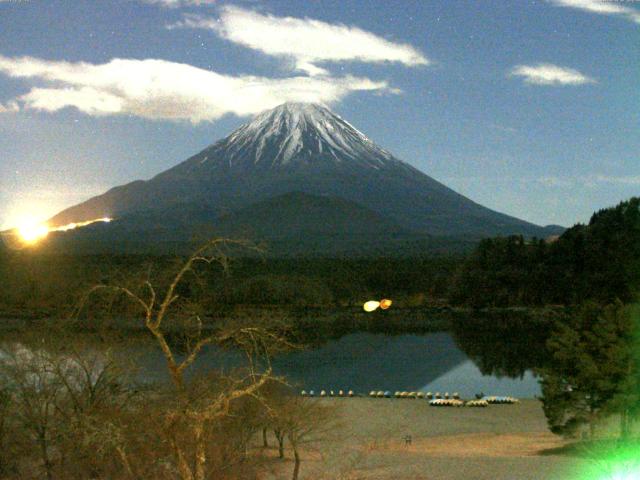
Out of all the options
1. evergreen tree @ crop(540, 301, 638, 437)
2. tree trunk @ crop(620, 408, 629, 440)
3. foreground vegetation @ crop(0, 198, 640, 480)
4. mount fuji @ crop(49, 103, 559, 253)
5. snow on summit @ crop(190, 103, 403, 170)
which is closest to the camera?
foreground vegetation @ crop(0, 198, 640, 480)

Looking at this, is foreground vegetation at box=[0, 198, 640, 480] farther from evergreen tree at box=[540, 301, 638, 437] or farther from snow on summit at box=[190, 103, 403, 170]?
snow on summit at box=[190, 103, 403, 170]

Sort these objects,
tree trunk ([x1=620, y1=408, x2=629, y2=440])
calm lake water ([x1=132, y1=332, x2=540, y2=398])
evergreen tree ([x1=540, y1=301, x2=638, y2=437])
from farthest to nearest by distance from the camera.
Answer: calm lake water ([x1=132, y1=332, x2=540, y2=398]) → evergreen tree ([x1=540, y1=301, x2=638, y2=437]) → tree trunk ([x1=620, y1=408, x2=629, y2=440])

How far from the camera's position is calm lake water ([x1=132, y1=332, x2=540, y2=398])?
1384 inches

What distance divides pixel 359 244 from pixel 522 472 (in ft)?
377

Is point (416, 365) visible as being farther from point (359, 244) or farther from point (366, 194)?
point (366, 194)

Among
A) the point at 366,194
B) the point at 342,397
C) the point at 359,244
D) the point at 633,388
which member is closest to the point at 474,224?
the point at 366,194

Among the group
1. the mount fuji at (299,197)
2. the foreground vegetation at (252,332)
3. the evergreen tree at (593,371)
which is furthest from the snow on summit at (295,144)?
the evergreen tree at (593,371)

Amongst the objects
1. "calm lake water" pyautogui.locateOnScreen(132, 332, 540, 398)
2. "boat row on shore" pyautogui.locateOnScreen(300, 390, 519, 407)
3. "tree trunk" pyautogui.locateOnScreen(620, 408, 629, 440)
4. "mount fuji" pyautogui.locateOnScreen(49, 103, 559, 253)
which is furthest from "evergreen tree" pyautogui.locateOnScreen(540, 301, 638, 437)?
"mount fuji" pyautogui.locateOnScreen(49, 103, 559, 253)

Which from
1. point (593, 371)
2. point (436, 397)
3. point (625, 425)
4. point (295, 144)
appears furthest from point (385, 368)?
point (295, 144)

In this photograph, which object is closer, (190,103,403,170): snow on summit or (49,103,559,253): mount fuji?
(49,103,559,253): mount fuji

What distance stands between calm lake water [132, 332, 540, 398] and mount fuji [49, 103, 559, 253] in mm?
72218

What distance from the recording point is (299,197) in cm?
15488

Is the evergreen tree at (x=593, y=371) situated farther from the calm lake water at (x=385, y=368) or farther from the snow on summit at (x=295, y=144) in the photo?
the snow on summit at (x=295, y=144)

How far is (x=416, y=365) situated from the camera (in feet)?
141
